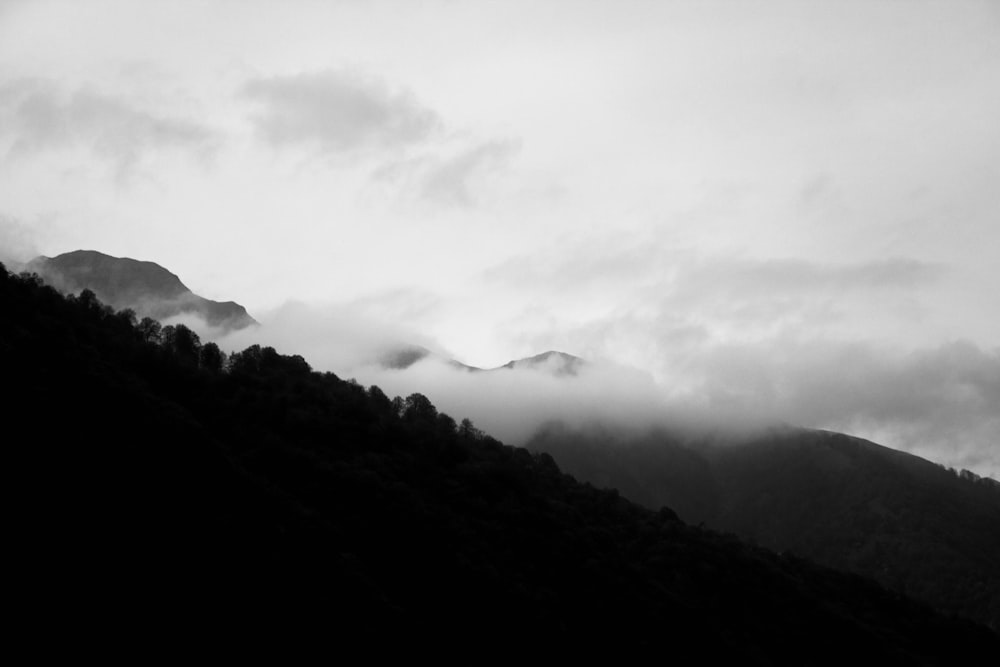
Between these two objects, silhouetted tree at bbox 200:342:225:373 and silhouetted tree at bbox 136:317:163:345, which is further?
silhouetted tree at bbox 136:317:163:345

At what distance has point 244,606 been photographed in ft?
235

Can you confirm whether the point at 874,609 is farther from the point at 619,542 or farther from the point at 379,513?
the point at 379,513

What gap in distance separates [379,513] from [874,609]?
101148 mm

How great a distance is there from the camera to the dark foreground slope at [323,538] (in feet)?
222

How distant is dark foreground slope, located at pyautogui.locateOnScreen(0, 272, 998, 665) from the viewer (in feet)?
222

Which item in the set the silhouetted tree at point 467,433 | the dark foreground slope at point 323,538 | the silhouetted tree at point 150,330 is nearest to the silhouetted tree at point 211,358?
the dark foreground slope at point 323,538

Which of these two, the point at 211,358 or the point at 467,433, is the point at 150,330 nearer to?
the point at 211,358

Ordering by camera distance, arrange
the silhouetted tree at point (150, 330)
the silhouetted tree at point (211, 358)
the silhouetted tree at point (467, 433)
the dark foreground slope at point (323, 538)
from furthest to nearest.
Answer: the silhouetted tree at point (467, 433), the silhouetted tree at point (150, 330), the silhouetted tree at point (211, 358), the dark foreground slope at point (323, 538)

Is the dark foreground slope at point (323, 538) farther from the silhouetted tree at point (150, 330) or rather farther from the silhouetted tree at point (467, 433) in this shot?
the silhouetted tree at point (150, 330)

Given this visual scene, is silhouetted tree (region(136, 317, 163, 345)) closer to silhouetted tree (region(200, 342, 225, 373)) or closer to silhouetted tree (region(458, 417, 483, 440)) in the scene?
silhouetted tree (region(200, 342, 225, 373))

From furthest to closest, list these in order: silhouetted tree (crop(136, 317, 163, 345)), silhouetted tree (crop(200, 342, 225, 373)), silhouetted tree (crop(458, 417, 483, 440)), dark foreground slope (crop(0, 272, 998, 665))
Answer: silhouetted tree (crop(458, 417, 483, 440)) < silhouetted tree (crop(136, 317, 163, 345)) < silhouetted tree (crop(200, 342, 225, 373)) < dark foreground slope (crop(0, 272, 998, 665))

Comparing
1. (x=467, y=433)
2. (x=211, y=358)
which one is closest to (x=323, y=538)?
(x=211, y=358)

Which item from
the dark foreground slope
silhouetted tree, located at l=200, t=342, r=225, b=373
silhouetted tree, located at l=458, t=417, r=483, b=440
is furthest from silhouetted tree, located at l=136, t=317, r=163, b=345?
silhouetted tree, located at l=458, t=417, r=483, b=440

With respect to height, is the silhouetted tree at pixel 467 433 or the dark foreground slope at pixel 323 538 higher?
the silhouetted tree at pixel 467 433
